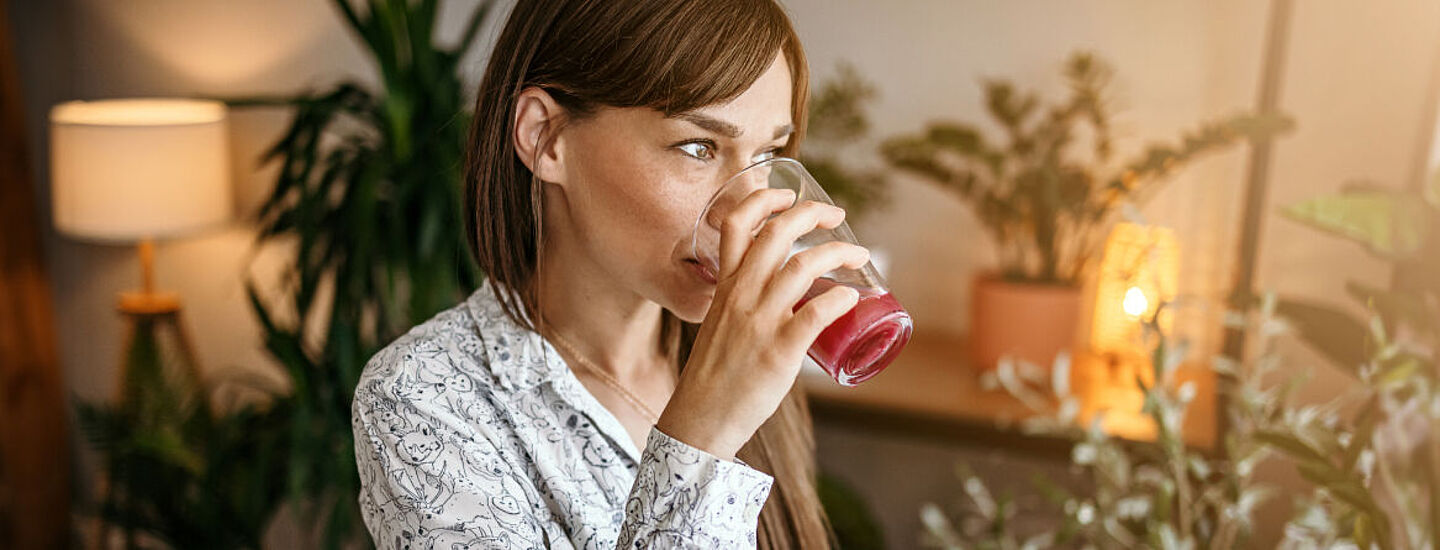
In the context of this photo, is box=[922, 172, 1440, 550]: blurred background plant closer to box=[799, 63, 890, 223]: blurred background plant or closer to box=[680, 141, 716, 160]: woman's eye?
box=[680, 141, 716, 160]: woman's eye

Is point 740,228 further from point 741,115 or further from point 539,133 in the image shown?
point 539,133

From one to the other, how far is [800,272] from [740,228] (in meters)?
0.06

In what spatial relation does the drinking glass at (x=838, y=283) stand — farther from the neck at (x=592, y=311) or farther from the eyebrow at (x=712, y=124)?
the neck at (x=592, y=311)

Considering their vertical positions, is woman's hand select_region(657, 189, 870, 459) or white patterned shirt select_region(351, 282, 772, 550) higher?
woman's hand select_region(657, 189, 870, 459)

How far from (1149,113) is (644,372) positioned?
159 cm

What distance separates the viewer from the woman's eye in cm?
91

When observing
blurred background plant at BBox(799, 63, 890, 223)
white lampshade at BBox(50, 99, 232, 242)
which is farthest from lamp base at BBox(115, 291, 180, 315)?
blurred background plant at BBox(799, 63, 890, 223)

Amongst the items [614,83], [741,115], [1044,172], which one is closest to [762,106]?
[741,115]

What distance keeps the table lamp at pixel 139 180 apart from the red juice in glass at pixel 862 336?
7.30ft

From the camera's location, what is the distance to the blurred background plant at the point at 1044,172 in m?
2.15

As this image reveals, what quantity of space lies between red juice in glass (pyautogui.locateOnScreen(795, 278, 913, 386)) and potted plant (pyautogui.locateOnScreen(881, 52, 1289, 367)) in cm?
139

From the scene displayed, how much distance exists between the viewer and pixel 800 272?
2.48ft

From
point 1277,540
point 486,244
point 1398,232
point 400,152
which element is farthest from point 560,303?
point 1277,540

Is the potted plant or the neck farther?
the potted plant
